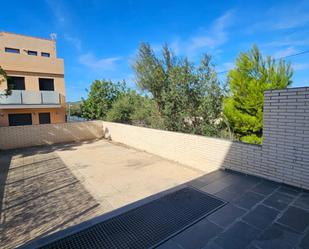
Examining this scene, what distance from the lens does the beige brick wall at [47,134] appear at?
7.81 meters

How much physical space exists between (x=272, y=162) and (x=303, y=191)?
626 mm

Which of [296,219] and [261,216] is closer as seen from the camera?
[296,219]

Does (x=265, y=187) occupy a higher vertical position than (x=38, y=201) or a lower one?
higher

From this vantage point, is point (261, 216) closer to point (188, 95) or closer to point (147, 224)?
point (147, 224)

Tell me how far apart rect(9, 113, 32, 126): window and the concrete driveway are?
16.8ft

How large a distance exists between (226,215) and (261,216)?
1.48 feet

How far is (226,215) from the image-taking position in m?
2.51

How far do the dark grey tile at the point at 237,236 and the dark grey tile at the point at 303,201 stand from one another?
1.06 metres

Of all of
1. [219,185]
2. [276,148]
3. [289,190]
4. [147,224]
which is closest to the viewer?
[147,224]

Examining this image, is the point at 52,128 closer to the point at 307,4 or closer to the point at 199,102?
the point at 199,102

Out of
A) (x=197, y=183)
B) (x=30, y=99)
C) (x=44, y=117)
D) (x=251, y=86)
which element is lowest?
(x=197, y=183)

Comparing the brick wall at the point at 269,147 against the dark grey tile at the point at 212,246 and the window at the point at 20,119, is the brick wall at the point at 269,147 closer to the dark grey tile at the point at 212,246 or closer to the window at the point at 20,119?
the dark grey tile at the point at 212,246

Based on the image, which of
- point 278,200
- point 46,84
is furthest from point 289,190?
point 46,84

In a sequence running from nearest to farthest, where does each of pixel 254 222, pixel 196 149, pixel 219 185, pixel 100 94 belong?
1. pixel 254 222
2. pixel 219 185
3. pixel 196 149
4. pixel 100 94
